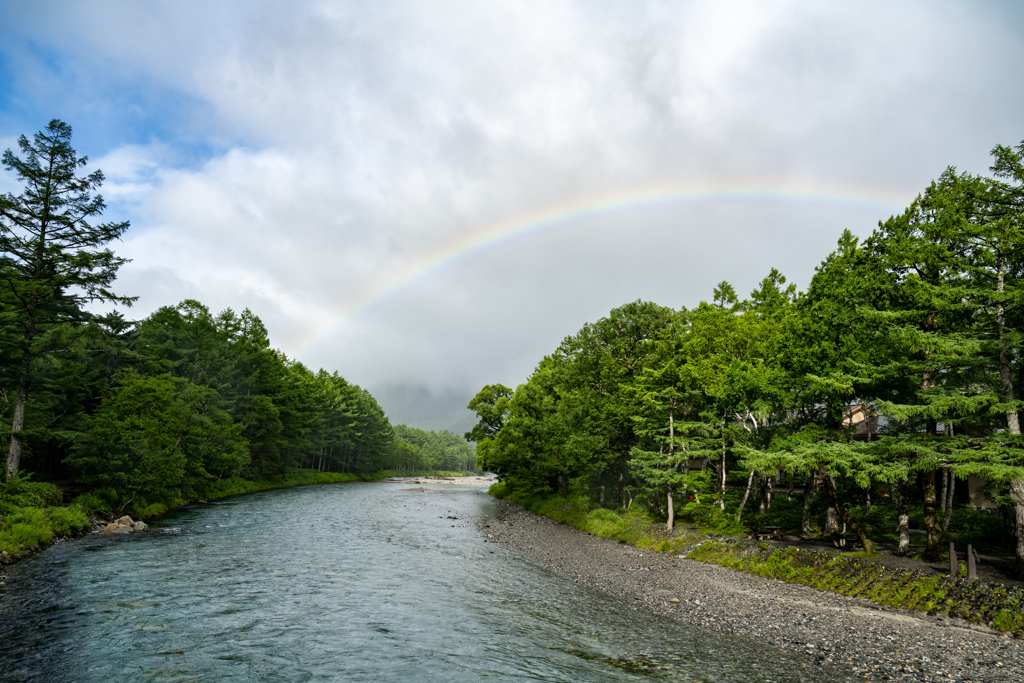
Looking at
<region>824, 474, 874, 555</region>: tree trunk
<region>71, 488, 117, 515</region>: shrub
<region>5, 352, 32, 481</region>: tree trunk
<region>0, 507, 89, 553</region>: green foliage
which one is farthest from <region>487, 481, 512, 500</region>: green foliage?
<region>5, 352, 32, 481</region>: tree trunk

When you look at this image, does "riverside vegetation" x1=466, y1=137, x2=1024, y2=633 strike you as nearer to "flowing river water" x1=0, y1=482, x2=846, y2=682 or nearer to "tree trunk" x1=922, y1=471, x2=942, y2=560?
"tree trunk" x1=922, y1=471, x2=942, y2=560

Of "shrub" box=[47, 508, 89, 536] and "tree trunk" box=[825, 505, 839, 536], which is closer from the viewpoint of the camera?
"shrub" box=[47, 508, 89, 536]

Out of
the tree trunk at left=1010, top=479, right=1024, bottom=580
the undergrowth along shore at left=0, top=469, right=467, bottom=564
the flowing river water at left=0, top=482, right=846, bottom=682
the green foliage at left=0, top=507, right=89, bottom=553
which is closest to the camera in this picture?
the flowing river water at left=0, top=482, right=846, bottom=682

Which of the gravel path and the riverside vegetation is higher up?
the riverside vegetation

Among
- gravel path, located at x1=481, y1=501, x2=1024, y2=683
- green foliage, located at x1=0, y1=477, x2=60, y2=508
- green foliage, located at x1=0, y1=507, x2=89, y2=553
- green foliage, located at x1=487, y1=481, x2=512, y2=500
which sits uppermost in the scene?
green foliage, located at x1=0, y1=477, x2=60, y2=508

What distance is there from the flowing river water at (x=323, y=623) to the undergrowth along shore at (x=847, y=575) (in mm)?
9695

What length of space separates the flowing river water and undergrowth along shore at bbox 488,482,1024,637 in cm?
969

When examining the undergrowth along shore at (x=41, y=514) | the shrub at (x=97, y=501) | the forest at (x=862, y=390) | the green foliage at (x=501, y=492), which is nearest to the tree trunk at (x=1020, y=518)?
the forest at (x=862, y=390)

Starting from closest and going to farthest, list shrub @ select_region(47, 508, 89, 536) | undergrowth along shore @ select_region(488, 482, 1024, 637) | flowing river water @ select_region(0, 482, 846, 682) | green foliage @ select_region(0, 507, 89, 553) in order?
flowing river water @ select_region(0, 482, 846, 682)
undergrowth along shore @ select_region(488, 482, 1024, 637)
green foliage @ select_region(0, 507, 89, 553)
shrub @ select_region(47, 508, 89, 536)

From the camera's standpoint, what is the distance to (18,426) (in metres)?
29.4

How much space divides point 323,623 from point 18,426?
27.5 m

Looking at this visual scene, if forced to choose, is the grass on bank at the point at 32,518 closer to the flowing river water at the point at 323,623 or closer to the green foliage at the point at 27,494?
the green foliage at the point at 27,494

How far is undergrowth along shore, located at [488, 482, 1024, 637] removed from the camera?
18.8 meters

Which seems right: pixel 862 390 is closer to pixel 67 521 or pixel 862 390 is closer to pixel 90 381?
pixel 67 521
